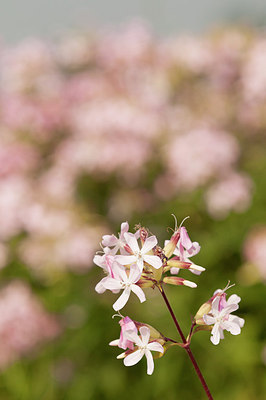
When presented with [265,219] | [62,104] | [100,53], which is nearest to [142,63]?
[100,53]

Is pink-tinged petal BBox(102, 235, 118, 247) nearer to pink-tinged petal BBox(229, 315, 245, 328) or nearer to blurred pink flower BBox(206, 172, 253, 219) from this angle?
pink-tinged petal BBox(229, 315, 245, 328)

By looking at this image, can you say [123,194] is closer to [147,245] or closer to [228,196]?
[228,196]

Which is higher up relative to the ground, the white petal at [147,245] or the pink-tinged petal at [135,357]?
the white petal at [147,245]

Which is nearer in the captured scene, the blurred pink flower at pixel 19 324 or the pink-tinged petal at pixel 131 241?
the pink-tinged petal at pixel 131 241

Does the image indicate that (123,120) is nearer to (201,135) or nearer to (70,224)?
(201,135)

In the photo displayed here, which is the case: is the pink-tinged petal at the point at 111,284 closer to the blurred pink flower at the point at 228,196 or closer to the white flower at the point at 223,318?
the white flower at the point at 223,318

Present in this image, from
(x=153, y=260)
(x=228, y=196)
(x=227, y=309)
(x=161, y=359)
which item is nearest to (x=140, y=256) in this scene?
(x=153, y=260)

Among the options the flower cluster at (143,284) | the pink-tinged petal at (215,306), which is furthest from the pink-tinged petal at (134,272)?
the pink-tinged petal at (215,306)

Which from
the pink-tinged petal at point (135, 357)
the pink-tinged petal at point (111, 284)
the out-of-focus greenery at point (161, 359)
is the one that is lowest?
the out-of-focus greenery at point (161, 359)
